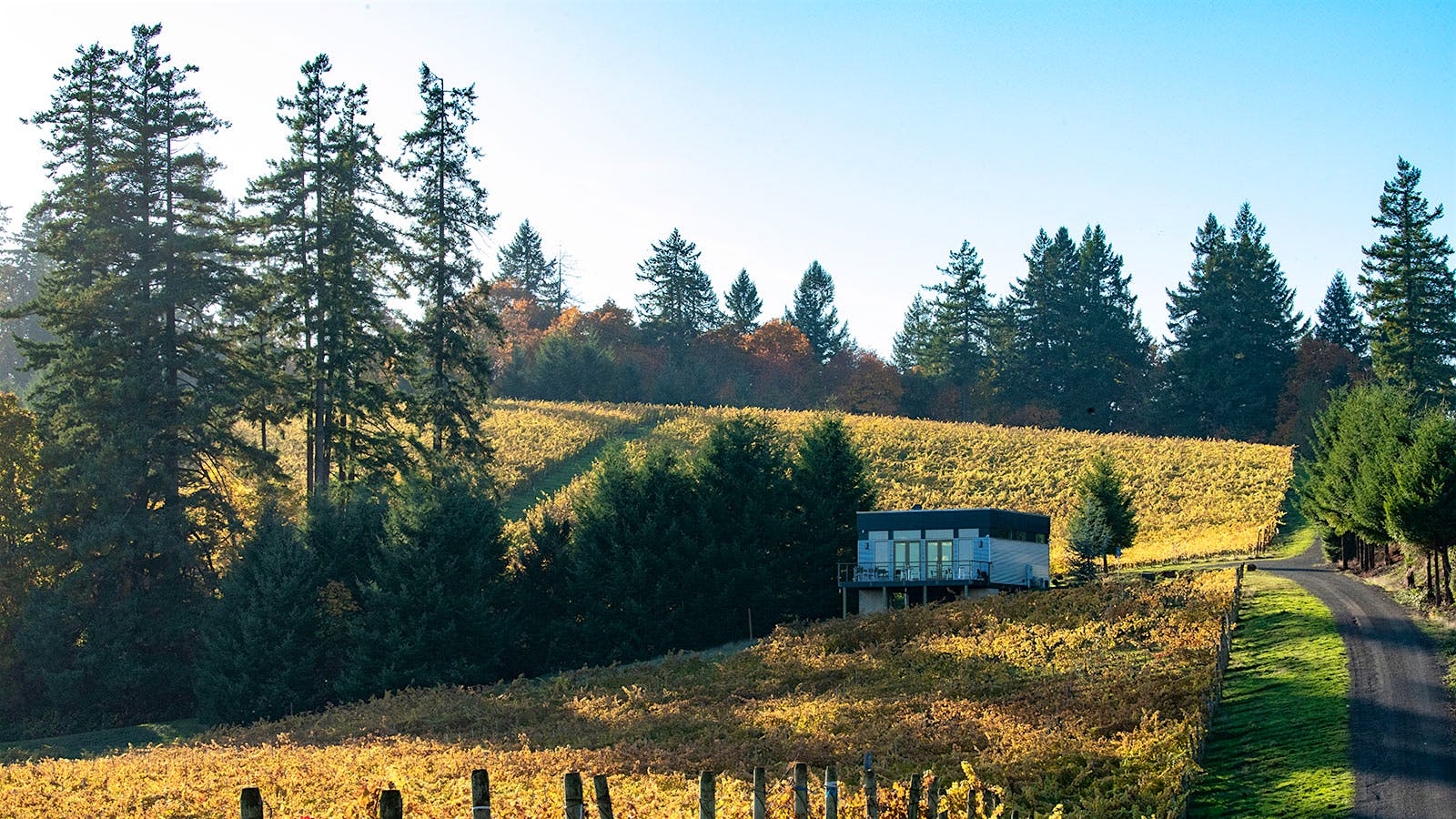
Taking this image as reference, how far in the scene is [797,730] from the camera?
28.2 metres

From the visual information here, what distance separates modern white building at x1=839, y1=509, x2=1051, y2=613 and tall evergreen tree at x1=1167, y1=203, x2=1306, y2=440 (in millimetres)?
61878

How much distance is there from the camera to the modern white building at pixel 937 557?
47125mm

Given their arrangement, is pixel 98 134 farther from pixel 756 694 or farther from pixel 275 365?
pixel 756 694

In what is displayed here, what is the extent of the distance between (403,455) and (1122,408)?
7665 cm

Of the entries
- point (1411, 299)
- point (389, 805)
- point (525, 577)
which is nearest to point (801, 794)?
point (389, 805)

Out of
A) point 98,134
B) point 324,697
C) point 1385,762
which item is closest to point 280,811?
point 1385,762

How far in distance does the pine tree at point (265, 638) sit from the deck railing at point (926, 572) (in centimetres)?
1974

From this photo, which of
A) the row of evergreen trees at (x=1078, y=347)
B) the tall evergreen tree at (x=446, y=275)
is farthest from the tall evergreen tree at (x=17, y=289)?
the tall evergreen tree at (x=446, y=275)

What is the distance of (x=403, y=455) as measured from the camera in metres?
53.2

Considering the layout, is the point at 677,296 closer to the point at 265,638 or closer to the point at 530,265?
the point at 530,265

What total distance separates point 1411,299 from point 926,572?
5822cm

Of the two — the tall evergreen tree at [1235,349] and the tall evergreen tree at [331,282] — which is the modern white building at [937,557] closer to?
the tall evergreen tree at [331,282]

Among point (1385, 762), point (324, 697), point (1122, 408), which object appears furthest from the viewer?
point (1122, 408)

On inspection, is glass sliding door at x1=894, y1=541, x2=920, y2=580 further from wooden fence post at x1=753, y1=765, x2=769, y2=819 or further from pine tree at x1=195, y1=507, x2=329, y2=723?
wooden fence post at x1=753, y1=765, x2=769, y2=819
